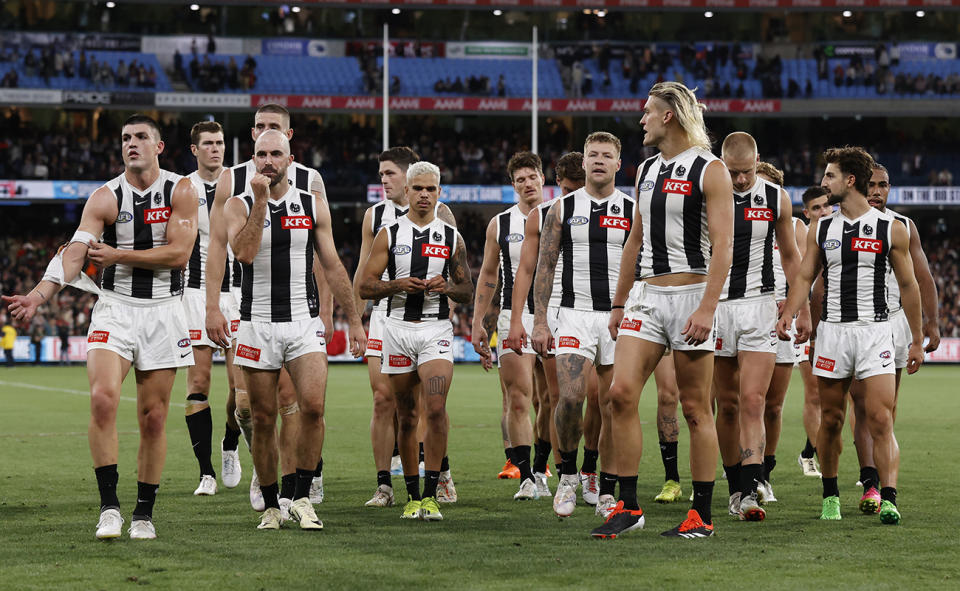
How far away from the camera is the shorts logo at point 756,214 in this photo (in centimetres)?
822

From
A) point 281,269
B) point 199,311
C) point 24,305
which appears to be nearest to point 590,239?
point 281,269

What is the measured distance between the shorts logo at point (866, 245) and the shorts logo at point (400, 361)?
3.14 meters

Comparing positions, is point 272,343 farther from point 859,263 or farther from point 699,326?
point 859,263

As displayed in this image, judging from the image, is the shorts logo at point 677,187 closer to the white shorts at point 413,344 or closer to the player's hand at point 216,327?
the white shorts at point 413,344

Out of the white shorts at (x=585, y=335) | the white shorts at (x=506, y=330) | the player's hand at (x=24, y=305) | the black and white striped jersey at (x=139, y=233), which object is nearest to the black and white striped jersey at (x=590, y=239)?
the white shorts at (x=585, y=335)

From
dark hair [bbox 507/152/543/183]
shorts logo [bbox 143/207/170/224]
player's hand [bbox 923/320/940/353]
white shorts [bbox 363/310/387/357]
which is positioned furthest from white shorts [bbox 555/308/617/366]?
shorts logo [bbox 143/207/170/224]

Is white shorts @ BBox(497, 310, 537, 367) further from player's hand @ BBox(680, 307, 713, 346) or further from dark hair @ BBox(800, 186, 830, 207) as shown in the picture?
dark hair @ BBox(800, 186, 830, 207)

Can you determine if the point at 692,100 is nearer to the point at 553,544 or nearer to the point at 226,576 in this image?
the point at 553,544

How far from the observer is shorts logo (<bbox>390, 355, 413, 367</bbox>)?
825 cm

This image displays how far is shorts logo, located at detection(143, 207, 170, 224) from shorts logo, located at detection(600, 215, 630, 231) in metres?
3.15

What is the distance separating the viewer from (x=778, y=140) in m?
47.5

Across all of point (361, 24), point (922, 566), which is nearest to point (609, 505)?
point (922, 566)

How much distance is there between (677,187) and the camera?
693 centimetres

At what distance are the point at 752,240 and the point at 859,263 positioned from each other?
2.39ft
